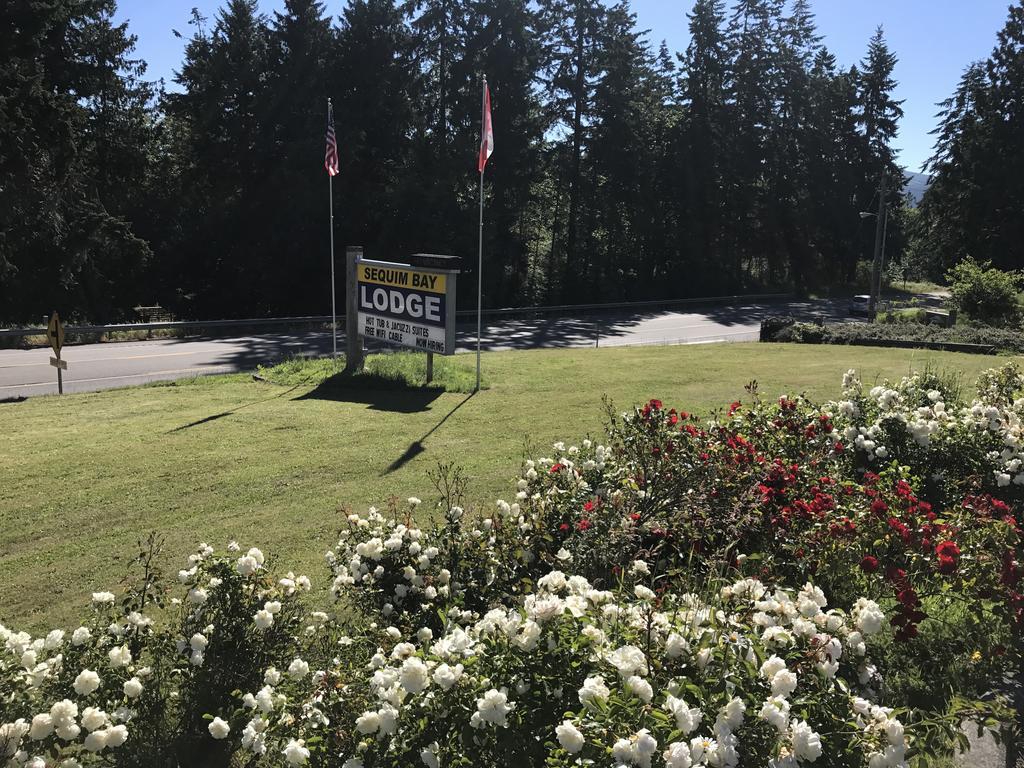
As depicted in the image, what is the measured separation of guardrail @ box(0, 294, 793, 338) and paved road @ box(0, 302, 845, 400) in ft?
2.70

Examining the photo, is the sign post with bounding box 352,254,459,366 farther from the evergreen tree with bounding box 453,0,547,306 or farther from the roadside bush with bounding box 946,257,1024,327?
the evergreen tree with bounding box 453,0,547,306

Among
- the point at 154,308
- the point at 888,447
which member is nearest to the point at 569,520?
the point at 888,447

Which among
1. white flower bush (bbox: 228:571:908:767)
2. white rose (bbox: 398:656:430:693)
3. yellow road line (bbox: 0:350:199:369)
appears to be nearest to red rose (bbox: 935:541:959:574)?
white flower bush (bbox: 228:571:908:767)

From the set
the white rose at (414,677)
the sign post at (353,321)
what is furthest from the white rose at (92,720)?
the sign post at (353,321)

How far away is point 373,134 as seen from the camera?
3512cm

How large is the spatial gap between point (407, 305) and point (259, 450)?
5596 mm

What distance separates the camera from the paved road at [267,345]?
16453 mm

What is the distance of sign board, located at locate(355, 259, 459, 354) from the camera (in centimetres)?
1333

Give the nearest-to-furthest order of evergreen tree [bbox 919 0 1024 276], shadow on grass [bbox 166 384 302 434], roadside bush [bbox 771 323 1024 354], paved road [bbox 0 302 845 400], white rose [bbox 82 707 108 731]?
white rose [bbox 82 707 108 731], shadow on grass [bbox 166 384 302 434], paved road [bbox 0 302 845 400], roadside bush [bbox 771 323 1024 354], evergreen tree [bbox 919 0 1024 276]

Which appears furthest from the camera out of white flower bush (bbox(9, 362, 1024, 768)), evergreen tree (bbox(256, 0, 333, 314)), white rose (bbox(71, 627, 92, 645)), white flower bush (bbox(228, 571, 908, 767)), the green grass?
evergreen tree (bbox(256, 0, 333, 314))

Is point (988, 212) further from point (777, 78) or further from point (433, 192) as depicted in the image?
point (433, 192)

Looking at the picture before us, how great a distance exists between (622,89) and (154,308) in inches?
1004

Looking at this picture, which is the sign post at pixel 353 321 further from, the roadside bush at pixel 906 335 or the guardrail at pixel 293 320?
the roadside bush at pixel 906 335

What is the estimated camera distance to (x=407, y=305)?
1390cm
